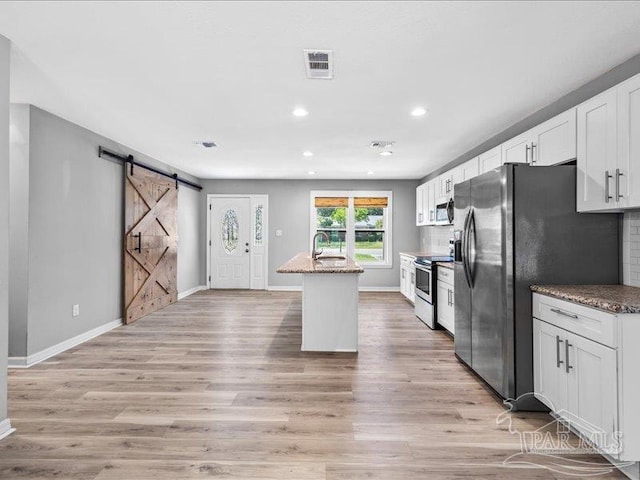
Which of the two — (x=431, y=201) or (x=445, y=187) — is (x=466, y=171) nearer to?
(x=445, y=187)

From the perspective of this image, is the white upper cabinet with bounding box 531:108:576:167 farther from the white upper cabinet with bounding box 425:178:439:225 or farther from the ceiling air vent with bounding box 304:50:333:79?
the white upper cabinet with bounding box 425:178:439:225

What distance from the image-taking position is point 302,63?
8.54 feet

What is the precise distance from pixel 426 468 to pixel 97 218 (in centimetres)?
441

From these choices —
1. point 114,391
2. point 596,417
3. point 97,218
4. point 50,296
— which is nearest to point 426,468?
point 596,417

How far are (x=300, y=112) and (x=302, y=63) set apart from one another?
1000 mm

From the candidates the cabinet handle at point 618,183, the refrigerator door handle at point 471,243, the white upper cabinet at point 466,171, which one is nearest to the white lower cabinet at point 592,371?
the refrigerator door handle at point 471,243

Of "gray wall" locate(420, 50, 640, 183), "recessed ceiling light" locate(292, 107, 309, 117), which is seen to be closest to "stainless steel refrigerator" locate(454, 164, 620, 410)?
"gray wall" locate(420, 50, 640, 183)

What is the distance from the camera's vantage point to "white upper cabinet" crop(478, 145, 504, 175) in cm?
392

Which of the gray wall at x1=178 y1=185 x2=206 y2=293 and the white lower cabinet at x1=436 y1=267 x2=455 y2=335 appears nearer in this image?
the white lower cabinet at x1=436 y1=267 x2=455 y2=335

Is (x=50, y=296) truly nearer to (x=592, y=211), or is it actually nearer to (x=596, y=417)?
(x=596, y=417)

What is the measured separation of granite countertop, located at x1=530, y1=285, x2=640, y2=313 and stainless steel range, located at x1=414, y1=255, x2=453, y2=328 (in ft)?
7.54

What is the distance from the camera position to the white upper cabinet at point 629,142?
220 cm

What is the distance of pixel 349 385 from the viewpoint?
303cm

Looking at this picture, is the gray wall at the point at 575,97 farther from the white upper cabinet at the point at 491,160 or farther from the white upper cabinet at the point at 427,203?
the white upper cabinet at the point at 427,203
